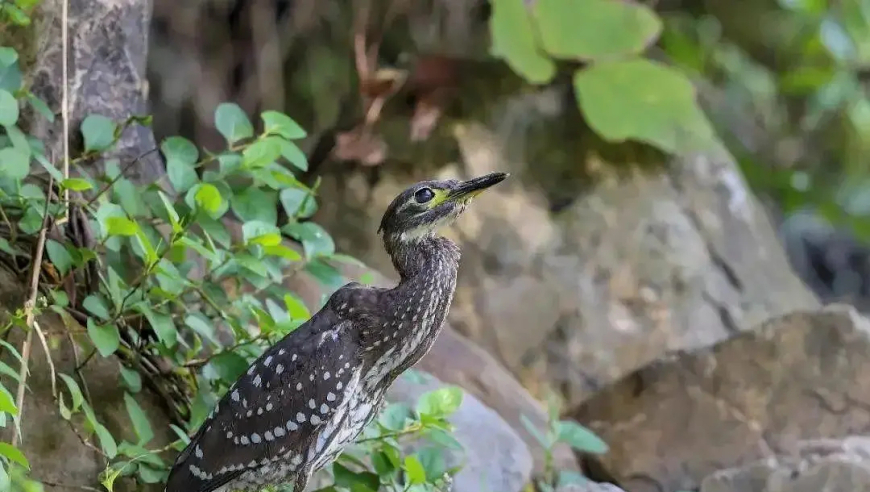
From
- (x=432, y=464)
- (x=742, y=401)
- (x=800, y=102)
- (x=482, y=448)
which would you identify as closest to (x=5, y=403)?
(x=432, y=464)

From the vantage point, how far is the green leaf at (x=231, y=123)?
4.89 ft

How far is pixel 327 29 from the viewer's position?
2592 mm

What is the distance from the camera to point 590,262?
2.45 metres

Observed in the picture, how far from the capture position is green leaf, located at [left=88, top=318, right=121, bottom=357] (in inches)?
50.0

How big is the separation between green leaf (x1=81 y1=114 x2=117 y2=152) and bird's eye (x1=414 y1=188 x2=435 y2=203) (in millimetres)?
549

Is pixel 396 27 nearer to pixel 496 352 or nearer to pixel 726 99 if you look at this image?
pixel 496 352

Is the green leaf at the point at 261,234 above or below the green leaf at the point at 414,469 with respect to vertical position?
above

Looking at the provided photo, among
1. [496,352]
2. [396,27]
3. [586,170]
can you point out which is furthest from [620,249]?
[396,27]

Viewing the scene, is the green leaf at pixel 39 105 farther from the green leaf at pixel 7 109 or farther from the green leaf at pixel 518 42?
the green leaf at pixel 518 42

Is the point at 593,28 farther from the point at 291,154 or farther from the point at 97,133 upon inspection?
the point at 97,133

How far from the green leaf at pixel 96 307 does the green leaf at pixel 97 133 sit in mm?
266

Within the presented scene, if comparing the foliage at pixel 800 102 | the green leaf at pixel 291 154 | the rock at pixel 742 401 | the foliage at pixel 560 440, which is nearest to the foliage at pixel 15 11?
the green leaf at pixel 291 154

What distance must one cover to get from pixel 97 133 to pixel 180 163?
0.52 ft

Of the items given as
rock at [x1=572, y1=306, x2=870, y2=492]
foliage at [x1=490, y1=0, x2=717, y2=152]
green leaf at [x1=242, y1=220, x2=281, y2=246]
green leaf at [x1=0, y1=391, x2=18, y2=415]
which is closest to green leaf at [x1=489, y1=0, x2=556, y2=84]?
foliage at [x1=490, y1=0, x2=717, y2=152]
